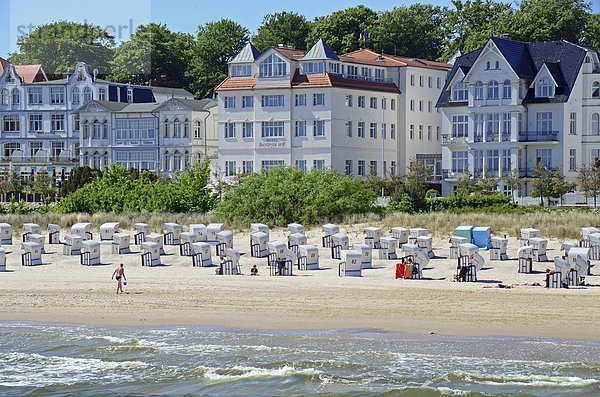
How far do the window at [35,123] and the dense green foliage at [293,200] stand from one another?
4422cm

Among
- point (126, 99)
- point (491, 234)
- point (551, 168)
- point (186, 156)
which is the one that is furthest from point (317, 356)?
point (126, 99)

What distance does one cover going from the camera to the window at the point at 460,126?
238 feet

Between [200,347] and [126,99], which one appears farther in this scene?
[126,99]

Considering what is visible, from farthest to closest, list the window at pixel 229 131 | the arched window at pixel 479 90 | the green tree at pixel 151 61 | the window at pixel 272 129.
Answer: the green tree at pixel 151 61 → the window at pixel 229 131 → the window at pixel 272 129 → the arched window at pixel 479 90

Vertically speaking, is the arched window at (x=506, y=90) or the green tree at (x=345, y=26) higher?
the green tree at (x=345, y=26)

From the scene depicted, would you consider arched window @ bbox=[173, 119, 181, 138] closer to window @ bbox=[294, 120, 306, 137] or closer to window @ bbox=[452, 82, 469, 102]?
window @ bbox=[294, 120, 306, 137]

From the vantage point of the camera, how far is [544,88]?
69.0 m

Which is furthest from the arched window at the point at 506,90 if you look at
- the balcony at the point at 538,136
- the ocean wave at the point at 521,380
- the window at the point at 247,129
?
the ocean wave at the point at 521,380

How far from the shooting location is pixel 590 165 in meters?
67.1

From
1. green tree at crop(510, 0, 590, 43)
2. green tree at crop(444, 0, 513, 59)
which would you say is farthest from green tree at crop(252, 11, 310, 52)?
green tree at crop(510, 0, 590, 43)

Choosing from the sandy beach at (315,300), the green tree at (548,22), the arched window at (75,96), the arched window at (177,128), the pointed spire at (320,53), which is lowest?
the sandy beach at (315,300)

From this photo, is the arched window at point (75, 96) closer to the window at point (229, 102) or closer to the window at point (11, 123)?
the window at point (11, 123)

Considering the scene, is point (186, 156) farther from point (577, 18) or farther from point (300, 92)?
point (577, 18)

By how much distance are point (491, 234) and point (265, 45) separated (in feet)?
200
